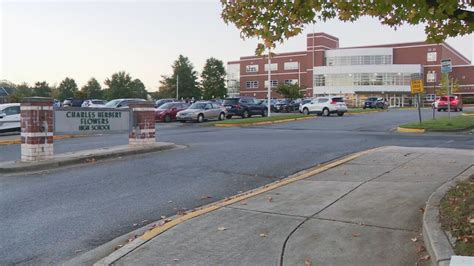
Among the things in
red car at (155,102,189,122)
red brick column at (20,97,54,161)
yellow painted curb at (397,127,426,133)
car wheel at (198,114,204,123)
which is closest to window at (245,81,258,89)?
red car at (155,102,189,122)

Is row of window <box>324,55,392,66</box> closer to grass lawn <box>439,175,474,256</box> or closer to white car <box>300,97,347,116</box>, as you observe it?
white car <box>300,97,347,116</box>

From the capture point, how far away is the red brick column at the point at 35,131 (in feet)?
38.5

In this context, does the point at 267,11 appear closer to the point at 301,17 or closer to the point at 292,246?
the point at 301,17

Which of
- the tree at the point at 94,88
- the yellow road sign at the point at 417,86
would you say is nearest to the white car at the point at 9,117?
the yellow road sign at the point at 417,86

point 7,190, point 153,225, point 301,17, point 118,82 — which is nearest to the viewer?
point 153,225

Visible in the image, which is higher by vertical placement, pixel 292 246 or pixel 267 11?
pixel 267 11

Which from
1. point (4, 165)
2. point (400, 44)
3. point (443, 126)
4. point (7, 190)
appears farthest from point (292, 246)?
point (400, 44)

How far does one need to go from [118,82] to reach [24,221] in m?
Answer: 110

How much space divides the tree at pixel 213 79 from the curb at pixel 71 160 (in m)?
98.0

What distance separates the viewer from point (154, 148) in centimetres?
1448

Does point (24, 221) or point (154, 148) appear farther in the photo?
point (154, 148)

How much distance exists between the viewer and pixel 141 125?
48.7 ft

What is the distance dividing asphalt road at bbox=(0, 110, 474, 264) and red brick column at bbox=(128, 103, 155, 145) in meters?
1.13

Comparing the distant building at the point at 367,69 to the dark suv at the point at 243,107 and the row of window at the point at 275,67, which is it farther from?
the dark suv at the point at 243,107
